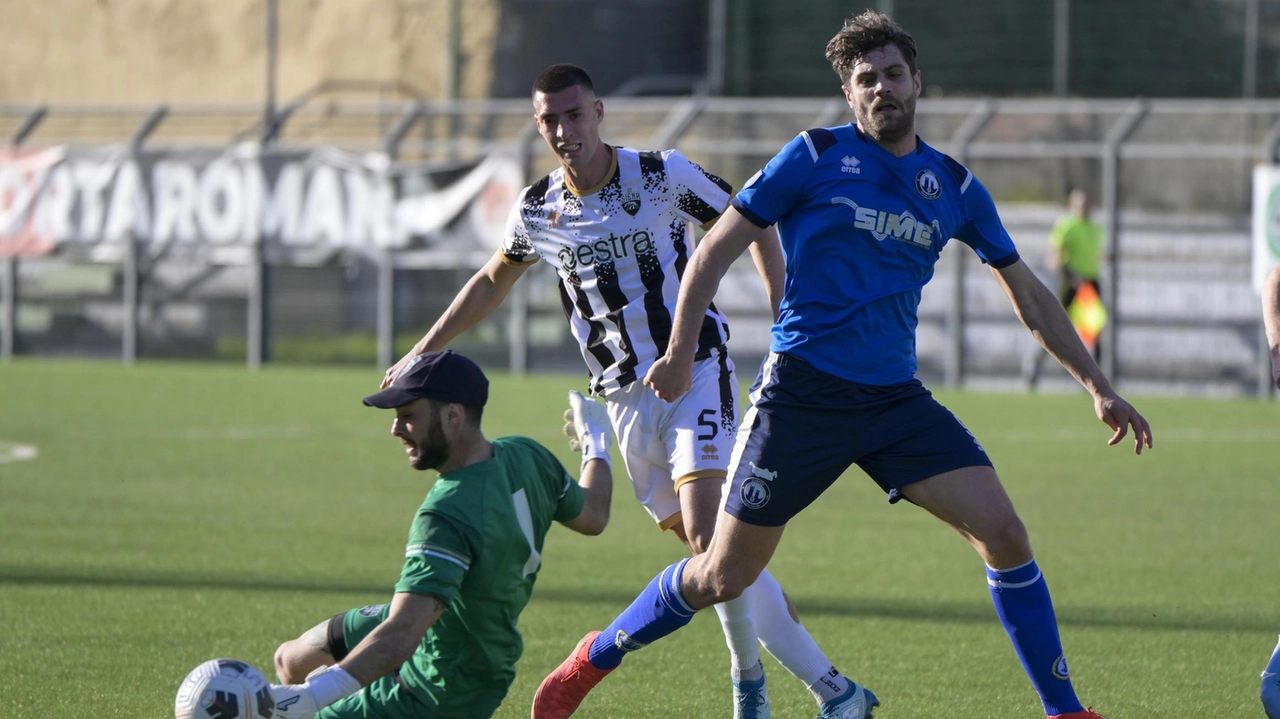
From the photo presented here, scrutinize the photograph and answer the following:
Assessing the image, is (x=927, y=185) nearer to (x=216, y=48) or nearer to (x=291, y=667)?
(x=291, y=667)

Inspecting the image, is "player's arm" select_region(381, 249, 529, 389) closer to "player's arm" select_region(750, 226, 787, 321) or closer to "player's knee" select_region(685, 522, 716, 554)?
"player's arm" select_region(750, 226, 787, 321)

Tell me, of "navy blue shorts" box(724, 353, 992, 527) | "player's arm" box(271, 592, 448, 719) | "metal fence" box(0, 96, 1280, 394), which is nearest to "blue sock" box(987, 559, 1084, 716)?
"navy blue shorts" box(724, 353, 992, 527)

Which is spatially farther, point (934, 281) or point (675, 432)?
point (934, 281)

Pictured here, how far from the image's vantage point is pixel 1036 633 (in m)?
5.21

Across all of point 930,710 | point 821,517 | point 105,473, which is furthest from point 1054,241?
point 930,710

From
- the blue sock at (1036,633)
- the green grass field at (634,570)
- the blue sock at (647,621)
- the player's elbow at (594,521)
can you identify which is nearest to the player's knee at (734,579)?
the blue sock at (647,621)

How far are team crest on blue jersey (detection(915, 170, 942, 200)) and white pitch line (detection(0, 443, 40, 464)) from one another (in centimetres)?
958

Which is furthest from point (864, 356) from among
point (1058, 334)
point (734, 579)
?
point (734, 579)

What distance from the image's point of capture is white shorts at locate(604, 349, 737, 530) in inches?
233

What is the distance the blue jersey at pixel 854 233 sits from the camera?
514 cm

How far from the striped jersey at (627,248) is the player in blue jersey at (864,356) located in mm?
921

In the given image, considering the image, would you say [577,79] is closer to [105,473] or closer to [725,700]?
[725,700]

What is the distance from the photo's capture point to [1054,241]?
20656 mm

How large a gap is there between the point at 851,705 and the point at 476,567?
159cm
